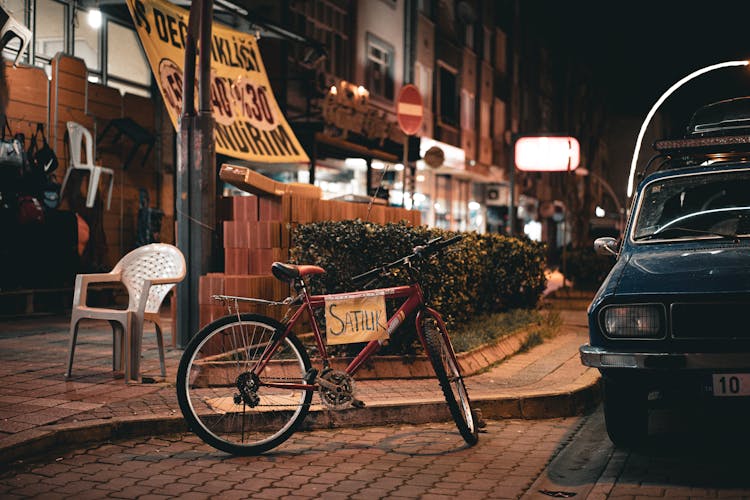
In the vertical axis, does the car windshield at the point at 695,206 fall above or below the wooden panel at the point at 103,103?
below

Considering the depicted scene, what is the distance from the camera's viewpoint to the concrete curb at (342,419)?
5.75 meters

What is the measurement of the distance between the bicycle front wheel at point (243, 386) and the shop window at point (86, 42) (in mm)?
11560

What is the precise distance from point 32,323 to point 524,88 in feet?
125

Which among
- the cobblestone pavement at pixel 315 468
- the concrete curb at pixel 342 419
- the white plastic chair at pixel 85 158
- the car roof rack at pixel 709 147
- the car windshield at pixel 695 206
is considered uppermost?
the white plastic chair at pixel 85 158

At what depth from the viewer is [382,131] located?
21.8 meters

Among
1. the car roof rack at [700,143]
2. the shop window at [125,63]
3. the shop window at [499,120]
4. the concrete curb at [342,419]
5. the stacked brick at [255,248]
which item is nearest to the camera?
the concrete curb at [342,419]

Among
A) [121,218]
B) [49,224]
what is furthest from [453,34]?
[49,224]

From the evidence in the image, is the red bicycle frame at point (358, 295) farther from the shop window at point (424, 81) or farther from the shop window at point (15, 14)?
the shop window at point (424, 81)

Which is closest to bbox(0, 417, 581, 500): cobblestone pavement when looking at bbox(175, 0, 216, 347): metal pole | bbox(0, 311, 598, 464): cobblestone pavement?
bbox(0, 311, 598, 464): cobblestone pavement

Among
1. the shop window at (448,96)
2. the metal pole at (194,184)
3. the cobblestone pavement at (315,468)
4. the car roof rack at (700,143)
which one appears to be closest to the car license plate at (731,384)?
the cobblestone pavement at (315,468)

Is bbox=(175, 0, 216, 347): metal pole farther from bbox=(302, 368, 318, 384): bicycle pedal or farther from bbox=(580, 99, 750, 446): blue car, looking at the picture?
bbox=(580, 99, 750, 446): blue car

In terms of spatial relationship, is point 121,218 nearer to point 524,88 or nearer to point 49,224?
point 49,224

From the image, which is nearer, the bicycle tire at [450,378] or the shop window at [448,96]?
the bicycle tire at [450,378]

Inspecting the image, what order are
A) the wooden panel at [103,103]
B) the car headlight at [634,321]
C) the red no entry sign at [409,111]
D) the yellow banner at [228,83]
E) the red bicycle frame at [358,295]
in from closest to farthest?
the car headlight at [634,321] < the red bicycle frame at [358,295] < the yellow banner at [228,83] < the red no entry sign at [409,111] < the wooden panel at [103,103]
